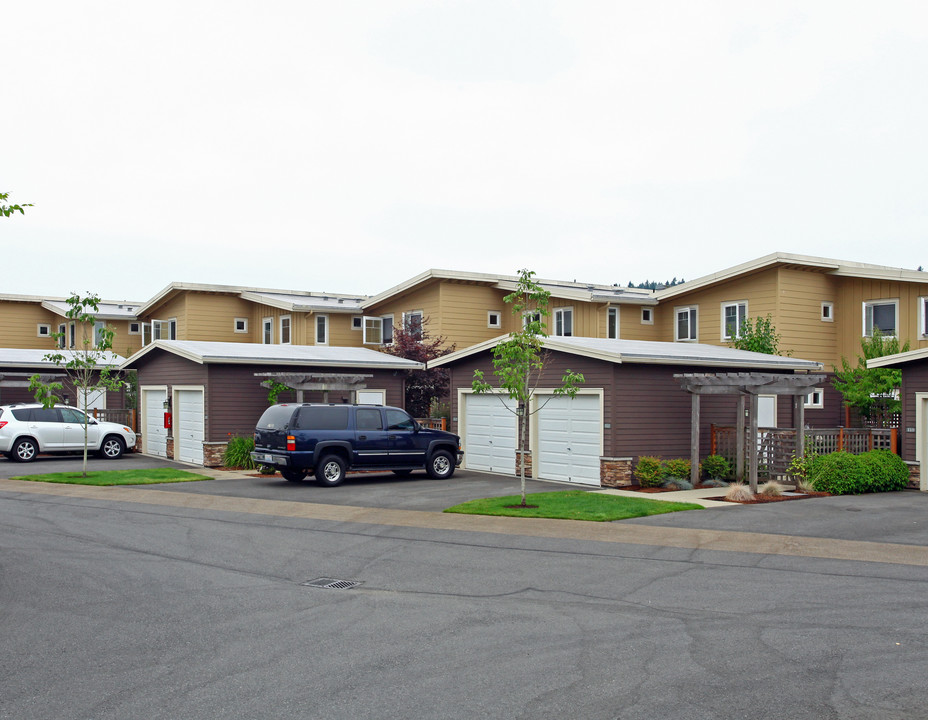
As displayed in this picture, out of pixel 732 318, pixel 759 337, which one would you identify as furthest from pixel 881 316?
pixel 732 318

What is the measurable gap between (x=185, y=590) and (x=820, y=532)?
9.43 metres

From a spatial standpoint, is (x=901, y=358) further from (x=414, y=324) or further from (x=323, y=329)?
(x=323, y=329)

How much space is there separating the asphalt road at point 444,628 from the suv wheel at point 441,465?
813 cm

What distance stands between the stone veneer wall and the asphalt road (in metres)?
6.40

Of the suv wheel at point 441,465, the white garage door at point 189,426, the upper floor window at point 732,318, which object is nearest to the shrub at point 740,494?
the suv wheel at point 441,465

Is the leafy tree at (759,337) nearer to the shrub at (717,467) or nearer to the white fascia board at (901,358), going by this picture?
the white fascia board at (901,358)

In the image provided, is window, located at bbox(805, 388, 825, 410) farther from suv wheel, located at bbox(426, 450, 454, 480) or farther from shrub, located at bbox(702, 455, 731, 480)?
suv wheel, located at bbox(426, 450, 454, 480)

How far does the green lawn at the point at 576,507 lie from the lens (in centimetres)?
1599

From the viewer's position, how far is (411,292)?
38.9 m

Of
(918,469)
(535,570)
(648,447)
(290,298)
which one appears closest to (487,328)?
(290,298)

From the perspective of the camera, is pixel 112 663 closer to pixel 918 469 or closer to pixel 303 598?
pixel 303 598


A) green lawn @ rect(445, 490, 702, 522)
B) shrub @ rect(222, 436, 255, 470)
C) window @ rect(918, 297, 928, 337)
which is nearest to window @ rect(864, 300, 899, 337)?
window @ rect(918, 297, 928, 337)

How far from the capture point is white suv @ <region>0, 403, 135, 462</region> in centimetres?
2719

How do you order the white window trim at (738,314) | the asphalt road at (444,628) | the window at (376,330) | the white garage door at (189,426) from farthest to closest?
the window at (376,330) < the white window trim at (738,314) < the white garage door at (189,426) < the asphalt road at (444,628)
